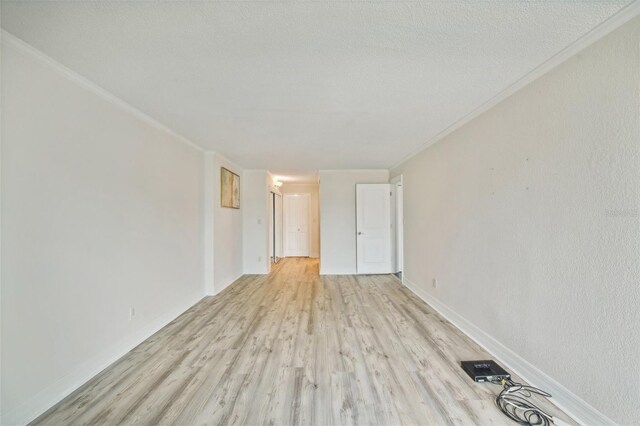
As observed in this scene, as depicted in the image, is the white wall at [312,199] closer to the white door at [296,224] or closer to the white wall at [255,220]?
the white door at [296,224]

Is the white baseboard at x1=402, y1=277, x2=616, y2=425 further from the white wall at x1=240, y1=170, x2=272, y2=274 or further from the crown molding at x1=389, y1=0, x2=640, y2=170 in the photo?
the white wall at x1=240, y1=170, x2=272, y2=274

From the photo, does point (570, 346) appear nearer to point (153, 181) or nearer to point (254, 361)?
point (254, 361)

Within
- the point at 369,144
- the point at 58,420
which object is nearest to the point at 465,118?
the point at 369,144

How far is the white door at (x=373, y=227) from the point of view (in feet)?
17.8

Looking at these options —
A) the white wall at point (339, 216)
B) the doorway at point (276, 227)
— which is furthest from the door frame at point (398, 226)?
the doorway at point (276, 227)

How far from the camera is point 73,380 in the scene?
1.81 m

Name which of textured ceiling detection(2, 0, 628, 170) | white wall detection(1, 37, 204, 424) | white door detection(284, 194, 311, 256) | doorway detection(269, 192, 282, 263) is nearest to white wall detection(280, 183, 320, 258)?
white door detection(284, 194, 311, 256)

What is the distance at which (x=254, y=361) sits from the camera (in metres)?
2.17

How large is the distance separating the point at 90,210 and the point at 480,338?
3451 mm

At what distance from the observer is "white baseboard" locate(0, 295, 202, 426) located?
149cm

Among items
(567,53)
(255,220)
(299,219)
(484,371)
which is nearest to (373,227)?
(255,220)

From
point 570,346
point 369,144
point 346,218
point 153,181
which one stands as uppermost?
point 369,144

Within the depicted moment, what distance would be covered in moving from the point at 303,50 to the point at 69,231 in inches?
77.6

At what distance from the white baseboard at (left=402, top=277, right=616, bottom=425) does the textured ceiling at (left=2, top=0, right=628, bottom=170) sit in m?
2.07
